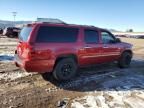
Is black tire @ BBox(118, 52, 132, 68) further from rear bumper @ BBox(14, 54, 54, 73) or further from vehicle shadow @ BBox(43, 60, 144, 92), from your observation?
rear bumper @ BBox(14, 54, 54, 73)

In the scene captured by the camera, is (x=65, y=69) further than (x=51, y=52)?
Yes

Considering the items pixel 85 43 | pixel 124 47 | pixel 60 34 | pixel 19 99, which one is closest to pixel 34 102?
pixel 19 99

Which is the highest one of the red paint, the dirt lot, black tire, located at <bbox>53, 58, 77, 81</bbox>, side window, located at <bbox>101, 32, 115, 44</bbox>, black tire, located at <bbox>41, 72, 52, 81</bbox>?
side window, located at <bbox>101, 32, 115, 44</bbox>

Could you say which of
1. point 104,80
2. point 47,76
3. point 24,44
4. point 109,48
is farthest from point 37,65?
point 109,48

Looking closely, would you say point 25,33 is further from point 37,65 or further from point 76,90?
point 76,90

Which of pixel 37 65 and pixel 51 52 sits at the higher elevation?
pixel 51 52

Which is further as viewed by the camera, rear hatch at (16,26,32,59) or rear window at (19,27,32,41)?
rear window at (19,27,32,41)

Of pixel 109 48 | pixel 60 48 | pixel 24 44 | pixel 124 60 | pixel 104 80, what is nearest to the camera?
pixel 24 44

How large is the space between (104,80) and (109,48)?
6.12 feet

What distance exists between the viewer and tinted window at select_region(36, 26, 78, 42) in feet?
24.7

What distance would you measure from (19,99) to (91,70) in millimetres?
4319

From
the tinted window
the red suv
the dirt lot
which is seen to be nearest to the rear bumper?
the red suv

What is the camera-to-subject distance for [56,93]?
7047mm

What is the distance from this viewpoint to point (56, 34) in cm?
790
